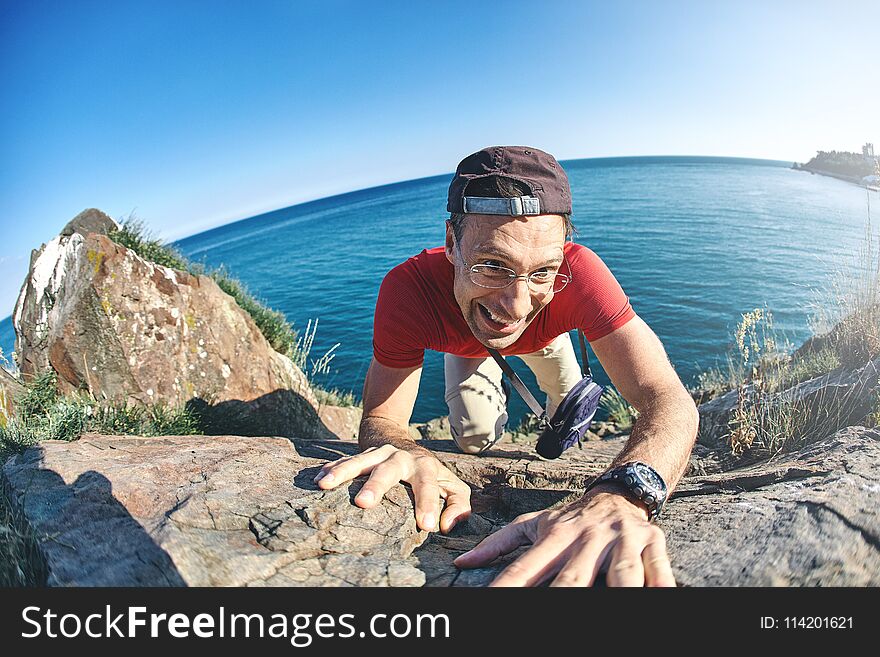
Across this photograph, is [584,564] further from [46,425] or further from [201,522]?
[46,425]

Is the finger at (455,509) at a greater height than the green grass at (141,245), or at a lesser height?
lesser

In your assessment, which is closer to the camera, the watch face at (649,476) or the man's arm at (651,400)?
the watch face at (649,476)

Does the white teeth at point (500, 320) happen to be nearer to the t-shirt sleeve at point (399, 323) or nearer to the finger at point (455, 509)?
the t-shirt sleeve at point (399, 323)

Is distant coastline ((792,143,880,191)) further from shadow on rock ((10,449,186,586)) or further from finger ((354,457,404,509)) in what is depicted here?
shadow on rock ((10,449,186,586))

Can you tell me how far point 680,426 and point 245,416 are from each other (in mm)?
3558

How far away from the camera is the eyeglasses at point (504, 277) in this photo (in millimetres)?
2428

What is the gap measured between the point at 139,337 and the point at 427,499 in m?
3.12

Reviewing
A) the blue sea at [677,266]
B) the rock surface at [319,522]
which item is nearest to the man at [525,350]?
the rock surface at [319,522]

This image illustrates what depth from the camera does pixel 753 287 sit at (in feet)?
40.0

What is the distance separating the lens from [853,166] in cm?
420

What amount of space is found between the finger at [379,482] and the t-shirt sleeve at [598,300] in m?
1.40

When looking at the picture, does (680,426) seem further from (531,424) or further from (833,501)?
(531,424)

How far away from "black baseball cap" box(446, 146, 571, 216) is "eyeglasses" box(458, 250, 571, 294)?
11.3 inches

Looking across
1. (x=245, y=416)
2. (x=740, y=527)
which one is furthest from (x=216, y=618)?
(x=245, y=416)
